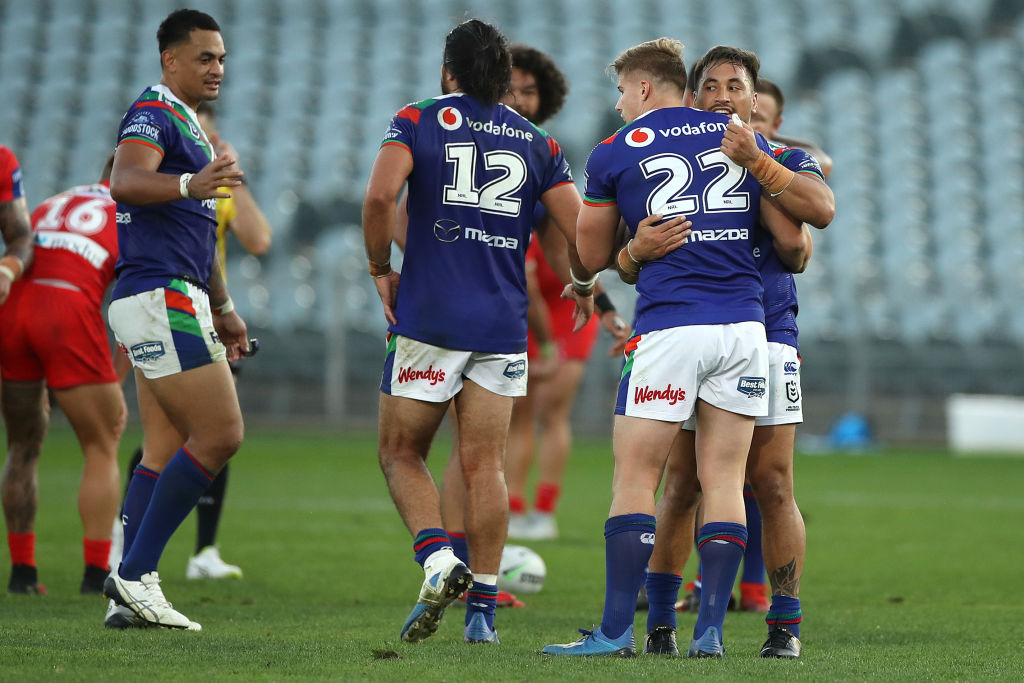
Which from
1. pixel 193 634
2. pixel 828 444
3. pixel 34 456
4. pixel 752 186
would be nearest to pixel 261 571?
pixel 34 456

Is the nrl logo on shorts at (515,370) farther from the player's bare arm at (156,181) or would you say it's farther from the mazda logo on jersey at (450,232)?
the player's bare arm at (156,181)

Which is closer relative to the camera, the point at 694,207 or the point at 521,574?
the point at 694,207

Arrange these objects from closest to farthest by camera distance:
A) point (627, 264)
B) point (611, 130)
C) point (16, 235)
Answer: point (627, 264), point (16, 235), point (611, 130)

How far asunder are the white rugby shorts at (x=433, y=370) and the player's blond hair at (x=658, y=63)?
1.13 meters

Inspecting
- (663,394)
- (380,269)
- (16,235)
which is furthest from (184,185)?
(663,394)

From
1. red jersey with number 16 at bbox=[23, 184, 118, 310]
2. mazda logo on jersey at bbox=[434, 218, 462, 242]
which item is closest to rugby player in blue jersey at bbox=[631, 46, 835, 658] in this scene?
mazda logo on jersey at bbox=[434, 218, 462, 242]

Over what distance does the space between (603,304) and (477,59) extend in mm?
1507

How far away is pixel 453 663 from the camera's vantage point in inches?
145

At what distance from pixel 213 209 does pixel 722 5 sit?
2403 centimetres

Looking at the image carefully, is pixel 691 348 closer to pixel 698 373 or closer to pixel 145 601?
pixel 698 373

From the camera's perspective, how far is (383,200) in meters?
4.21

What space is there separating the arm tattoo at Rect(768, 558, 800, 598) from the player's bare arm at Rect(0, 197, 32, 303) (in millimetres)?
3478

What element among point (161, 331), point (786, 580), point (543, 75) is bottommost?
point (786, 580)

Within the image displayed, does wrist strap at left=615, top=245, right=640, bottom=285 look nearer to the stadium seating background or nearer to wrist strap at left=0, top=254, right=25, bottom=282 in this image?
wrist strap at left=0, top=254, right=25, bottom=282
